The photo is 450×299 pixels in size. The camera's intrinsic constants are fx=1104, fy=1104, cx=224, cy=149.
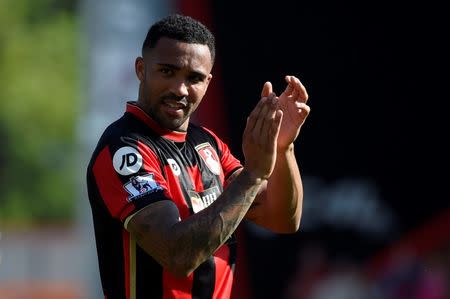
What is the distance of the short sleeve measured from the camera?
4.92m

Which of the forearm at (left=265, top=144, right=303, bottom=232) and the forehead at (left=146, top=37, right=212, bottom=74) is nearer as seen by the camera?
the forehead at (left=146, top=37, right=212, bottom=74)

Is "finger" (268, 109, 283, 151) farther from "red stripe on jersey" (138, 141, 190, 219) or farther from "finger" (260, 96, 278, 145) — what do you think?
"red stripe on jersey" (138, 141, 190, 219)

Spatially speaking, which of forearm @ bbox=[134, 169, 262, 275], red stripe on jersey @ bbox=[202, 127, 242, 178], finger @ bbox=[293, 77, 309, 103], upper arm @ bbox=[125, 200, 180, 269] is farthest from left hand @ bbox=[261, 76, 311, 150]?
upper arm @ bbox=[125, 200, 180, 269]

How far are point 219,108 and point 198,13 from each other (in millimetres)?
957

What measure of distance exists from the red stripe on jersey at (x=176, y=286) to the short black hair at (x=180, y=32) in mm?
1101

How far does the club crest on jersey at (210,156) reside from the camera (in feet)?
17.9

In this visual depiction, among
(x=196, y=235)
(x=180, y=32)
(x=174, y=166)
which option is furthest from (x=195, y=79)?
(x=196, y=235)

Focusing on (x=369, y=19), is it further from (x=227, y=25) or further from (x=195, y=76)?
(x=195, y=76)

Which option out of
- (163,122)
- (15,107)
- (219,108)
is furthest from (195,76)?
(15,107)

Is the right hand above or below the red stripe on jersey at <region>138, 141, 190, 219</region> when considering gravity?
above

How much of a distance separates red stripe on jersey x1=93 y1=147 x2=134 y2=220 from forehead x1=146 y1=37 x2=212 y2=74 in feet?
1.70

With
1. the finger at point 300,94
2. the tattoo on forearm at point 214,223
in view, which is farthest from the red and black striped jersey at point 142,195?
the finger at point 300,94

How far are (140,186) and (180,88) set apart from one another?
54cm

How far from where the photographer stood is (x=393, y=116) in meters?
11.1
